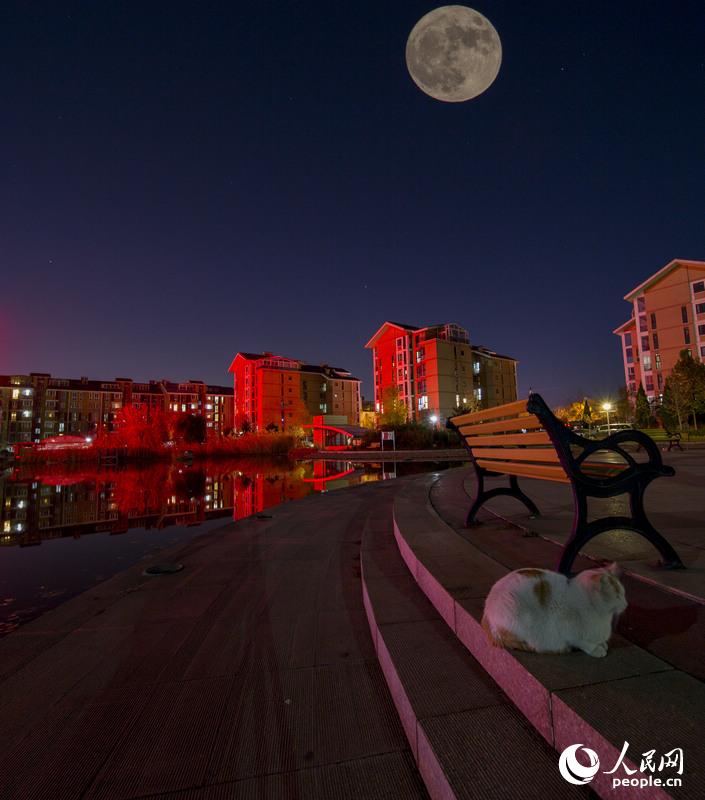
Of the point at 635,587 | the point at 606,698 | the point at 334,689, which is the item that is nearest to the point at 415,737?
the point at 334,689

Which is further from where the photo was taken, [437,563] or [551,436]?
[437,563]

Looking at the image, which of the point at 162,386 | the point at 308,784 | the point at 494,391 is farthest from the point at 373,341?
the point at 308,784

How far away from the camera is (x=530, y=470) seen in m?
3.55

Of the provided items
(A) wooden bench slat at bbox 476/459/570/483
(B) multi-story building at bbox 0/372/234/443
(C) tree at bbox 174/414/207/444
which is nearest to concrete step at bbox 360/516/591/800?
(A) wooden bench slat at bbox 476/459/570/483

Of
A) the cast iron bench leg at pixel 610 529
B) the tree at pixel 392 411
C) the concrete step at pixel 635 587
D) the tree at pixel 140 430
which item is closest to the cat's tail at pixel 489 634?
the concrete step at pixel 635 587

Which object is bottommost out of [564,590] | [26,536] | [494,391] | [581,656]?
[26,536]

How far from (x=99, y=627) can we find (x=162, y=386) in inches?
4273

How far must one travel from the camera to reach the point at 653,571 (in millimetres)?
2914

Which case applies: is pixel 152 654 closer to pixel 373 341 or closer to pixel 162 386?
pixel 373 341

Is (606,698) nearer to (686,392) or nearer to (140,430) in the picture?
(140,430)

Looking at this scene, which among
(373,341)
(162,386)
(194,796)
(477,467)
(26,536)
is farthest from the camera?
(162,386)

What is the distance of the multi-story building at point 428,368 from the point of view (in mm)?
58344

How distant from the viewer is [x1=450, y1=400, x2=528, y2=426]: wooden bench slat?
10.4 ft

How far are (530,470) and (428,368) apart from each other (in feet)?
186
